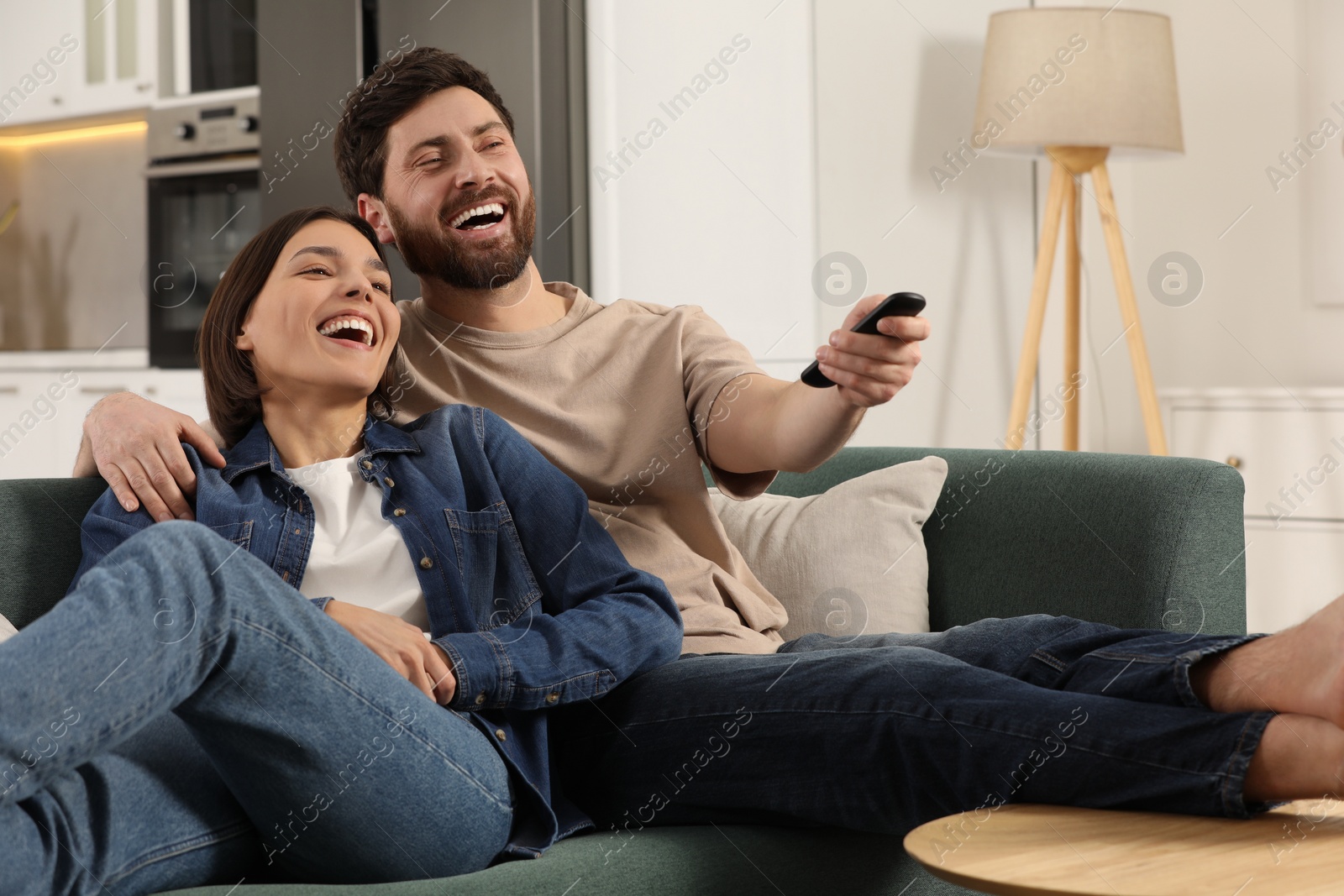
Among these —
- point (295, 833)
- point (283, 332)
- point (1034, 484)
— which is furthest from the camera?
point (1034, 484)

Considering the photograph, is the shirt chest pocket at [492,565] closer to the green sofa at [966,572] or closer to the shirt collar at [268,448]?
the shirt collar at [268,448]

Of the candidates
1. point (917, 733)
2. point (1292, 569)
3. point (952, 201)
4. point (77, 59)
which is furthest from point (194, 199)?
point (917, 733)

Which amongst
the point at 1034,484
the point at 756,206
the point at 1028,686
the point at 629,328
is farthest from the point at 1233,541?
the point at 756,206

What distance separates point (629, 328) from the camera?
165cm

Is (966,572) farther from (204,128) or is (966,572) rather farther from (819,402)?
(204,128)

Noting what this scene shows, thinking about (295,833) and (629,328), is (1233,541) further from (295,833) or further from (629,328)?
(295,833)

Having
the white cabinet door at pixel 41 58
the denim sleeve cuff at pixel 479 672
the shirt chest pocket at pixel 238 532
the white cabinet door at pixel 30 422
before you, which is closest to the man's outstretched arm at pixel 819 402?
the denim sleeve cuff at pixel 479 672

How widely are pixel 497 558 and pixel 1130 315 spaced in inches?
87.6

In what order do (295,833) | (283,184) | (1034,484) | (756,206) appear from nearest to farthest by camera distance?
1. (295,833)
2. (1034,484)
3. (283,184)
4. (756,206)

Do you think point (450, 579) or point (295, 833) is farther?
point (450, 579)

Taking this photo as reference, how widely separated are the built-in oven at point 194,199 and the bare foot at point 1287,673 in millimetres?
3115

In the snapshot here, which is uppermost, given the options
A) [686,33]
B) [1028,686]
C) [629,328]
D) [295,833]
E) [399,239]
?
[686,33]

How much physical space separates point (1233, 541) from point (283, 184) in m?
2.00

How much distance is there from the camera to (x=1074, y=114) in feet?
9.80
